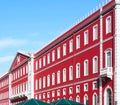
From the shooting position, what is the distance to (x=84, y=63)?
50.8 metres

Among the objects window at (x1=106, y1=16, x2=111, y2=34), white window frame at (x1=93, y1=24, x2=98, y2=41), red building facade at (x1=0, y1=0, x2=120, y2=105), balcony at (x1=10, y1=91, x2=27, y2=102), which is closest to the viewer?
red building facade at (x1=0, y1=0, x2=120, y2=105)

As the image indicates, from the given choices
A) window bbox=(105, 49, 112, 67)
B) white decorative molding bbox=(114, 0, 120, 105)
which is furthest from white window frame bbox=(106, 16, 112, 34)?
window bbox=(105, 49, 112, 67)

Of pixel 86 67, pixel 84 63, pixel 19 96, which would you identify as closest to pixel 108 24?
pixel 86 67

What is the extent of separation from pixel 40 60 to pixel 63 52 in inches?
578

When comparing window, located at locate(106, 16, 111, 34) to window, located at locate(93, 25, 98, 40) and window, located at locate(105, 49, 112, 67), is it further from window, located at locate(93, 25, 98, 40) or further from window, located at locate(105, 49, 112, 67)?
window, located at locate(93, 25, 98, 40)

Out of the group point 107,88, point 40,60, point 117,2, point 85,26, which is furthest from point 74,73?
point 40,60

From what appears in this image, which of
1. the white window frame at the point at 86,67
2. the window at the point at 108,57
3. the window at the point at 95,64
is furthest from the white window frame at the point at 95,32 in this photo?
the window at the point at 108,57

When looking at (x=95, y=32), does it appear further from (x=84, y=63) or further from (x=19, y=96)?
(x=19, y=96)

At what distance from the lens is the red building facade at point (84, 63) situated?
138 ft

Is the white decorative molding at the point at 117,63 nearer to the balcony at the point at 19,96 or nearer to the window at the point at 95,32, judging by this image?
the window at the point at 95,32

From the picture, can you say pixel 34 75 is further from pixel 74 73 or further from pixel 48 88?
pixel 74 73

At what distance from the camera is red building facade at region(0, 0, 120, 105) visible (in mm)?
42156

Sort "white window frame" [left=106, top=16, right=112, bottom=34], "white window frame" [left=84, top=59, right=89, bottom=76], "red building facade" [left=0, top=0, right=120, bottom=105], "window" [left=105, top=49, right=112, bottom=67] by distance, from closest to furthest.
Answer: "red building facade" [left=0, top=0, right=120, bottom=105], "window" [left=105, top=49, right=112, bottom=67], "white window frame" [left=106, top=16, right=112, bottom=34], "white window frame" [left=84, top=59, right=89, bottom=76]

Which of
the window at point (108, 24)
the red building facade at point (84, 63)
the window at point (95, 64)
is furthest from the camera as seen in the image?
the window at point (95, 64)
